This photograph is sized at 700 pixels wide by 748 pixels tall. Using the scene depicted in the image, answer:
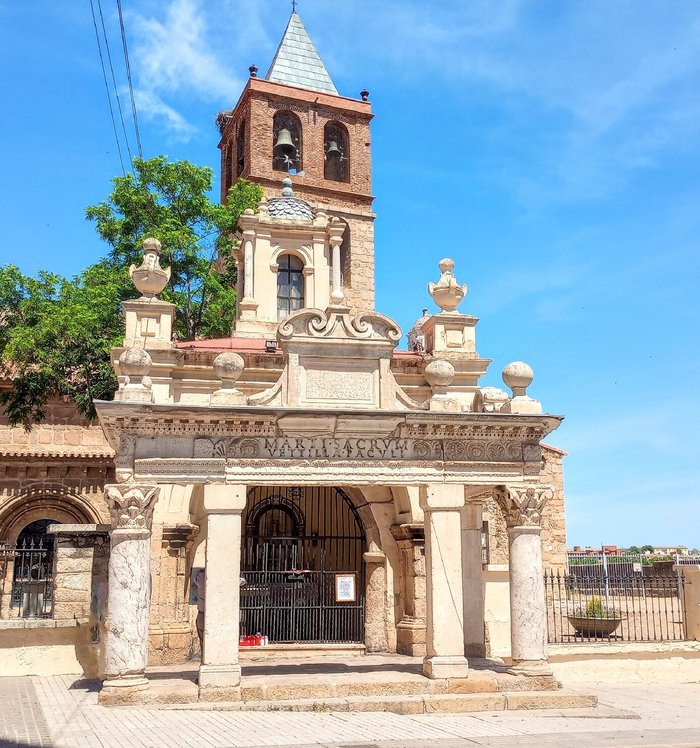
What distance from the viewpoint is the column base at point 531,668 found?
35.8ft

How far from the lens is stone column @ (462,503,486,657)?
13055mm

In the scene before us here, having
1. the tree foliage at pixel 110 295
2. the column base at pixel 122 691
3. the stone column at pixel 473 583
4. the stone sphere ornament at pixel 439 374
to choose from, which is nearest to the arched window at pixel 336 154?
the tree foliage at pixel 110 295

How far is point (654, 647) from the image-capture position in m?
14.7

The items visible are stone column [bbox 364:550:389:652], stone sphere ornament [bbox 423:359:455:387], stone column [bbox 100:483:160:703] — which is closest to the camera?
stone column [bbox 100:483:160:703]

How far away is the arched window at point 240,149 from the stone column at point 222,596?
2806cm

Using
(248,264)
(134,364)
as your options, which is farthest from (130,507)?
(248,264)

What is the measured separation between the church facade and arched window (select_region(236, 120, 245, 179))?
58.6ft

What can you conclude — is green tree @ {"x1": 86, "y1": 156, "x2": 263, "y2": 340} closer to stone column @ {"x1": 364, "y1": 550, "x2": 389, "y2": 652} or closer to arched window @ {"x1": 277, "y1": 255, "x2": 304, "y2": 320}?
arched window @ {"x1": 277, "y1": 255, "x2": 304, "y2": 320}

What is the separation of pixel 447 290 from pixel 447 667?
768cm

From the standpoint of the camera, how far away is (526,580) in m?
11.2

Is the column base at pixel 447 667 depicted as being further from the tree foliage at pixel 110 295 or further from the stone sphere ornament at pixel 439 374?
the tree foliage at pixel 110 295

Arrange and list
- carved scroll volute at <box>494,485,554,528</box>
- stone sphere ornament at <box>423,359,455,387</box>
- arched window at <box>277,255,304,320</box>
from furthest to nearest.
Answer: arched window at <box>277,255,304,320</box>
stone sphere ornament at <box>423,359,455,387</box>
carved scroll volute at <box>494,485,554,528</box>

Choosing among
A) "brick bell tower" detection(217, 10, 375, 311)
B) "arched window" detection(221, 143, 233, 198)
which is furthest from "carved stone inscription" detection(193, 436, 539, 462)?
"arched window" detection(221, 143, 233, 198)

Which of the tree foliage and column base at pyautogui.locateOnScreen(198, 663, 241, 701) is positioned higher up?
A: the tree foliage
